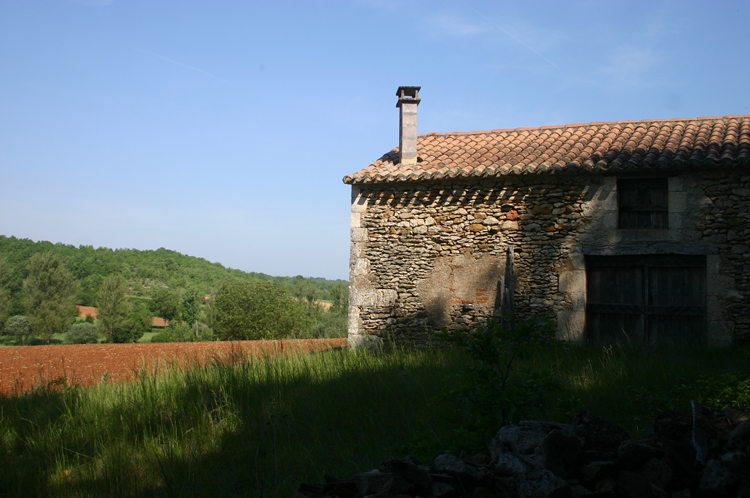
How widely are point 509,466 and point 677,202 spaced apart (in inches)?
308

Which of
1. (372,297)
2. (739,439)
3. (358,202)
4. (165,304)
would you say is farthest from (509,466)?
(165,304)

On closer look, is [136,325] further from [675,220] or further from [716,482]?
[716,482]

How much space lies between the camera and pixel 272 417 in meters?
5.06

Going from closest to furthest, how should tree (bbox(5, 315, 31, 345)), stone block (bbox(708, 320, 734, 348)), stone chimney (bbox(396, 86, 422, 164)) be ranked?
stone block (bbox(708, 320, 734, 348)) → stone chimney (bbox(396, 86, 422, 164)) → tree (bbox(5, 315, 31, 345))

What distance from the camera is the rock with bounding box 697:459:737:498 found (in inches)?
102

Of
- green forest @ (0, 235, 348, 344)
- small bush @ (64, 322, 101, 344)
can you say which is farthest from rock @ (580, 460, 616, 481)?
small bush @ (64, 322, 101, 344)

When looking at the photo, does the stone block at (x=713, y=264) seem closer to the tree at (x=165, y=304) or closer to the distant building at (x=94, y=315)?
the tree at (x=165, y=304)

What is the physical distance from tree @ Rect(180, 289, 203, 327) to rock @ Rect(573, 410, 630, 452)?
163 feet

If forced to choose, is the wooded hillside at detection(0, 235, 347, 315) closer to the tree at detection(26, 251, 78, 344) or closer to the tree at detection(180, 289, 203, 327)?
the tree at detection(180, 289, 203, 327)

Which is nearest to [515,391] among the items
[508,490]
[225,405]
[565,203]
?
[508,490]

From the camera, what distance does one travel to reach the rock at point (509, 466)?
9.16ft

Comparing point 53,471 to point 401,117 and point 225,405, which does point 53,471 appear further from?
point 401,117

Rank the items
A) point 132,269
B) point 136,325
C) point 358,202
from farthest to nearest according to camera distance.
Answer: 1. point 132,269
2. point 136,325
3. point 358,202

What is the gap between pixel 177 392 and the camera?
5.78 m
